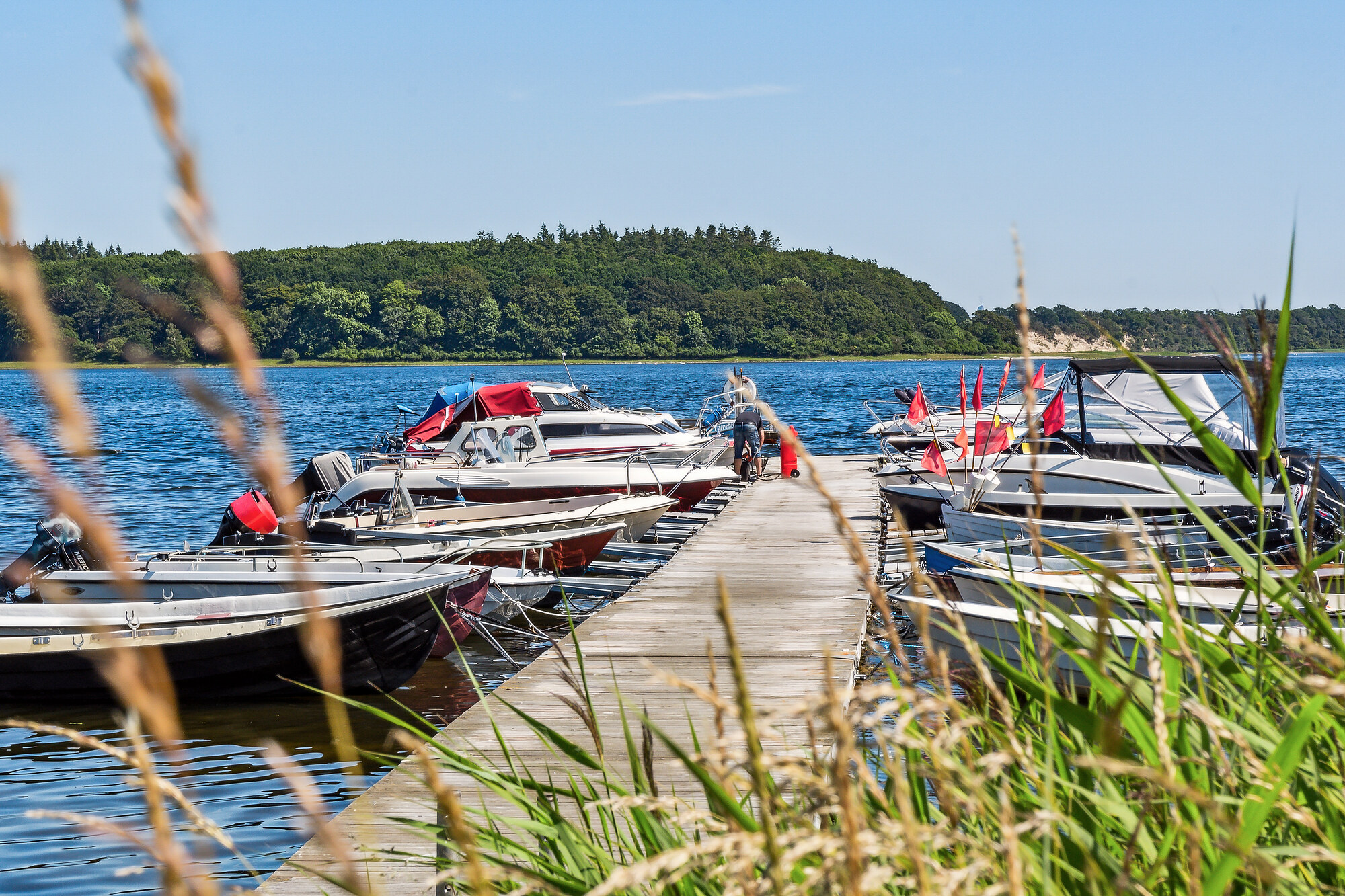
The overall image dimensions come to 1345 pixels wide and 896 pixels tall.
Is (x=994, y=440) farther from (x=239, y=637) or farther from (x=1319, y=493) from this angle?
(x=239, y=637)

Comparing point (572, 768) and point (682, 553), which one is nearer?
point (572, 768)

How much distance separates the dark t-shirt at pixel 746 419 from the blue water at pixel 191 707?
8417 millimetres

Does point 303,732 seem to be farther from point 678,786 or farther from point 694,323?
point 694,323

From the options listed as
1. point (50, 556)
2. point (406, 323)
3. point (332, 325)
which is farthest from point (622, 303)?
point (50, 556)

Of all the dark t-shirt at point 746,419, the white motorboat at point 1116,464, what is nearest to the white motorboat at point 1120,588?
the white motorboat at point 1116,464

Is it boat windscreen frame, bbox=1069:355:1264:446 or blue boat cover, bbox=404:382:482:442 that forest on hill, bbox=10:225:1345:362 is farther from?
boat windscreen frame, bbox=1069:355:1264:446

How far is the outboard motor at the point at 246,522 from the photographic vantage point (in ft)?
39.5

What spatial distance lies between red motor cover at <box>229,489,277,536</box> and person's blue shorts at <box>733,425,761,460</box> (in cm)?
1048

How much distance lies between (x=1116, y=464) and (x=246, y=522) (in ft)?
30.4

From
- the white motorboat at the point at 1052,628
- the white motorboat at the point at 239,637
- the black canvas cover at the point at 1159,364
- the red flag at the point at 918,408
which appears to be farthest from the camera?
the red flag at the point at 918,408

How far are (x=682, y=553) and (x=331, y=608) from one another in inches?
201

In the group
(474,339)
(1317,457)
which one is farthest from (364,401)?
(1317,457)

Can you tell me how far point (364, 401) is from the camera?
7062cm

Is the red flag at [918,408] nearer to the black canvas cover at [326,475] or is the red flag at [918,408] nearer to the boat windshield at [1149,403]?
the boat windshield at [1149,403]
